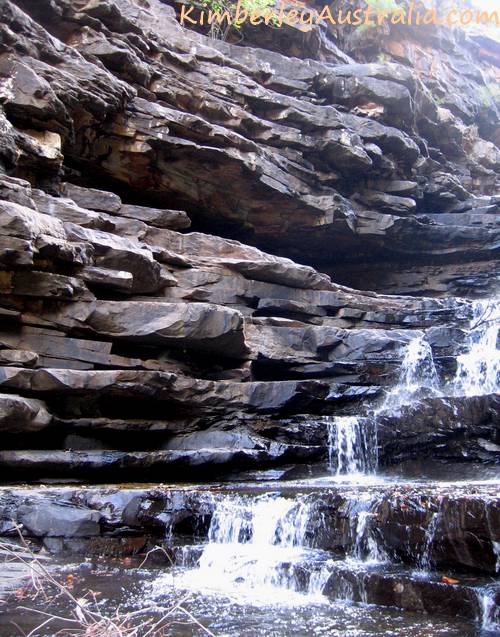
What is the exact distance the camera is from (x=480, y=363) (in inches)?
572

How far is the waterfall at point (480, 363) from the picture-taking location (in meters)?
14.2

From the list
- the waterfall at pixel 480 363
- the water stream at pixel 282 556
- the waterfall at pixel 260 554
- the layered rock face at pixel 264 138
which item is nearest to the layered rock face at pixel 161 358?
the waterfall at pixel 480 363

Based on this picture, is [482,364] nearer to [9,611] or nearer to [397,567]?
[397,567]

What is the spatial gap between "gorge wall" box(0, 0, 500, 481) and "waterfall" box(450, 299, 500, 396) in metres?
0.36

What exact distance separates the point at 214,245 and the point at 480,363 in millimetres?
7702

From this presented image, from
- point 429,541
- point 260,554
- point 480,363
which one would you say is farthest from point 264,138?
point 429,541

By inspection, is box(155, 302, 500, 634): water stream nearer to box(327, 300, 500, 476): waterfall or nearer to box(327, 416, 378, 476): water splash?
box(327, 416, 378, 476): water splash

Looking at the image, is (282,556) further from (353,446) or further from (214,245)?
(214,245)

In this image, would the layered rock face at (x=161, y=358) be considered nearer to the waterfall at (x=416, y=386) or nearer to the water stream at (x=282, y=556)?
the waterfall at (x=416, y=386)

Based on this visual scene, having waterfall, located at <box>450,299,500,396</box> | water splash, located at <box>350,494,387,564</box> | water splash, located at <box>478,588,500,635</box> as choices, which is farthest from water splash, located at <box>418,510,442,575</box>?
waterfall, located at <box>450,299,500,396</box>

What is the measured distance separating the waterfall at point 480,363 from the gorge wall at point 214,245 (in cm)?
36

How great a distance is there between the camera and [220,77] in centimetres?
1827

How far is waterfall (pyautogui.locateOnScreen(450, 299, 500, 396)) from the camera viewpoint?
558 inches

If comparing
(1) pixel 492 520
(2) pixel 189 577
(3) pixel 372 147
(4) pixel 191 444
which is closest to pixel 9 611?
(2) pixel 189 577
